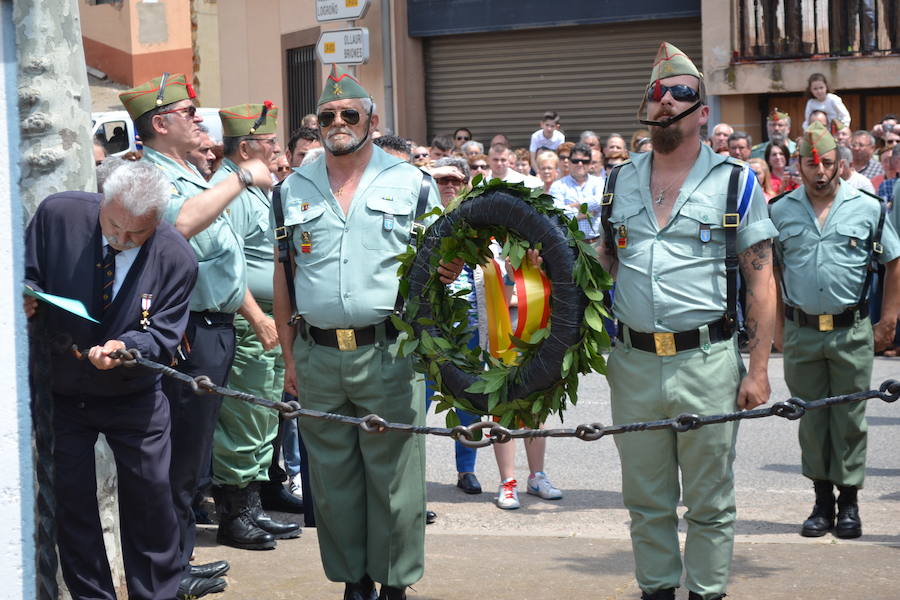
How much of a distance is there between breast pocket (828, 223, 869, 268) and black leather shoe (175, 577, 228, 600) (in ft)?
11.7

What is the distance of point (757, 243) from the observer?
16.8 ft

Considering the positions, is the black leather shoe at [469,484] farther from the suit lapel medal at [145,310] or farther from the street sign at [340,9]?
the street sign at [340,9]

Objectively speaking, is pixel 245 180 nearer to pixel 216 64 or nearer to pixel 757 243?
pixel 757 243

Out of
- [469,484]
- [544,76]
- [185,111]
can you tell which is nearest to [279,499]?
[469,484]

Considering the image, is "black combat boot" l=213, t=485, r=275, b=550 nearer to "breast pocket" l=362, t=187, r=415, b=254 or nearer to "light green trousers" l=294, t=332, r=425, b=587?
"light green trousers" l=294, t=332, r=425, b=587

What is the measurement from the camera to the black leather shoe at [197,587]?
5.75 meters

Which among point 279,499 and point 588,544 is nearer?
point 588,544

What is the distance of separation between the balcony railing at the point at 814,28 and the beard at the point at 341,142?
1343cm

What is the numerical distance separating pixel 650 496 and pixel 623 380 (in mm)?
475

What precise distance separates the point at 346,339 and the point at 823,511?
9.93ft

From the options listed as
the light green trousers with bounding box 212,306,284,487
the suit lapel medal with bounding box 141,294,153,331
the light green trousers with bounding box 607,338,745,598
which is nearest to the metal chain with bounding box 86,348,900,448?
the suit lapel medal with bounding box 141,294,153,331

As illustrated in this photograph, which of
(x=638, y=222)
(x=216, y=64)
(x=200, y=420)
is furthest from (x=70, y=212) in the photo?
(x=216, y=64)

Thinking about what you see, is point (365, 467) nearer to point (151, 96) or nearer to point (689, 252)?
point (689, 252)

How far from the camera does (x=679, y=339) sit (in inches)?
201
